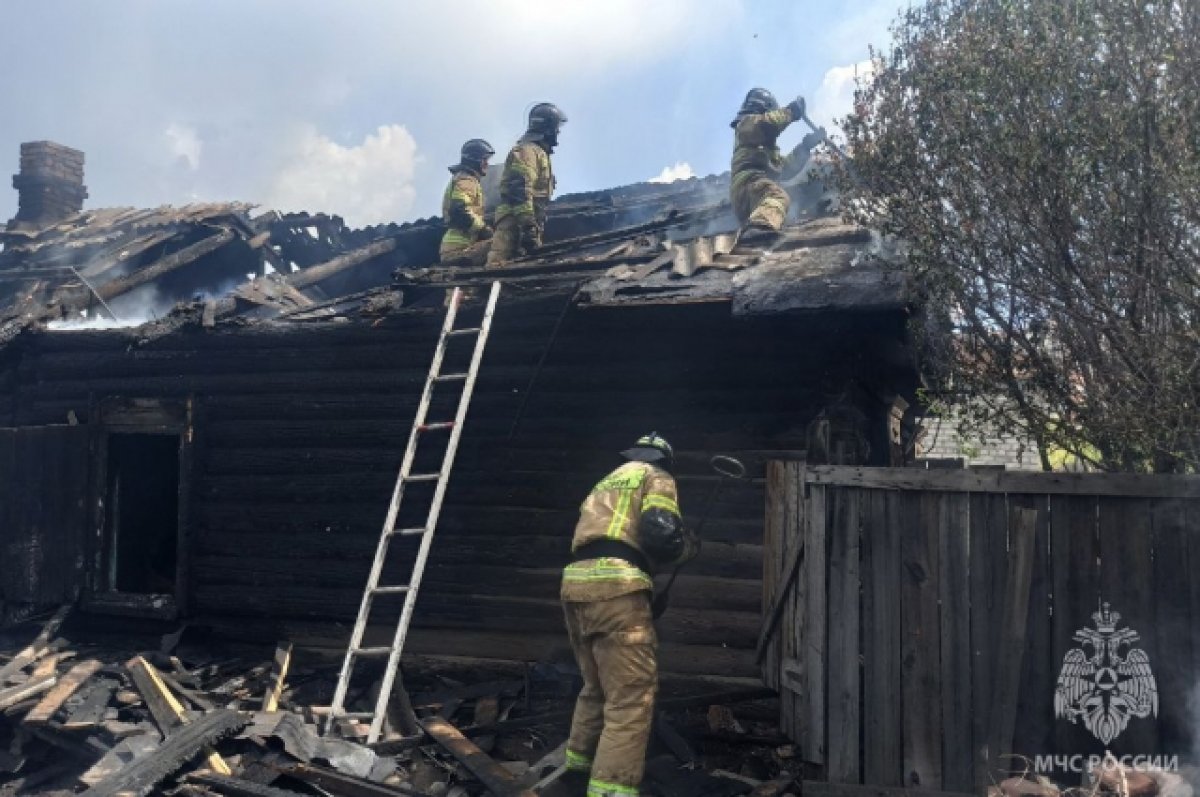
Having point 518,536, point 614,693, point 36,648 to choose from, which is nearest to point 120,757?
point 36,648

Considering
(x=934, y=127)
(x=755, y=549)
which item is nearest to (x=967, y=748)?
(x=755, y=549)

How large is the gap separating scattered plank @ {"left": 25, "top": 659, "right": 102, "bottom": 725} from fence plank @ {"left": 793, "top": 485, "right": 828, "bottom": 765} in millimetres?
5348

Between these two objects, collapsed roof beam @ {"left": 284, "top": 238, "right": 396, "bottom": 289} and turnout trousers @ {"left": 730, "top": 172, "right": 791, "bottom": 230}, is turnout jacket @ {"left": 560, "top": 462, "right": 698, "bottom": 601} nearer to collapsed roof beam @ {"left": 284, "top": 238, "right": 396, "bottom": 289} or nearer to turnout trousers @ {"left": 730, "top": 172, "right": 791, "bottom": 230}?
turnout trousers @ {"left": 730, "top": 172, "right": 791, "bottom": 230}

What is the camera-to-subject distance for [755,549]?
685 centimetres

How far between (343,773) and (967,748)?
3667 millimetres

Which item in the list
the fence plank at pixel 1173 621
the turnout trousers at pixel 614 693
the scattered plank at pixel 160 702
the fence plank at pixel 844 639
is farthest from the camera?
the scattered plank at pixel 160 702

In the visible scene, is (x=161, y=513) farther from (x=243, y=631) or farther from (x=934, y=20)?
(x=934, y=20)

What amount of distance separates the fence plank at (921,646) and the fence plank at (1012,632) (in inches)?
11.0

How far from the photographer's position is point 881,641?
4.87 meters

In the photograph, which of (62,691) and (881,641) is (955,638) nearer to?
(881,641)

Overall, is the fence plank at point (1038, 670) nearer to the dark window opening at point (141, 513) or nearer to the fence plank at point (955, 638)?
the fence plank at point (955, 638)

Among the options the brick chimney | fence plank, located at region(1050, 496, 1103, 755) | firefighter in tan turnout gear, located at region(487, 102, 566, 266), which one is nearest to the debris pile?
fence plank, located at region(1050, 496, 1103, 755)

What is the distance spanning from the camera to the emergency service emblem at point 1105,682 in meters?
4.48

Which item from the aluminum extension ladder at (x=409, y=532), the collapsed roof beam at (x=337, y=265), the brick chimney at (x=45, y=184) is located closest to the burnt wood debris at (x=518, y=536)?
the aluminum extension ladder at (x=409, y=532)
